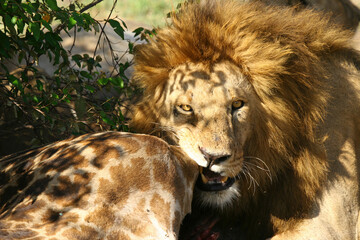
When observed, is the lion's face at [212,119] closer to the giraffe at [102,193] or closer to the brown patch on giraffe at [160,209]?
the giraffe at [102,193]

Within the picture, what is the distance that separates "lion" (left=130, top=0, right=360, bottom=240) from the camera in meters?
3.14

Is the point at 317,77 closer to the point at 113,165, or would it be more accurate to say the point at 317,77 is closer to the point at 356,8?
the point at 113,165

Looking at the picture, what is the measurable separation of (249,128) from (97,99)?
1.53m

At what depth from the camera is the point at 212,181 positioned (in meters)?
3.17


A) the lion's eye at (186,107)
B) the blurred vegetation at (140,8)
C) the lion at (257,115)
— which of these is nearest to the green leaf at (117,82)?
the lion at (257,115)

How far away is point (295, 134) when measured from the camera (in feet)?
11.0

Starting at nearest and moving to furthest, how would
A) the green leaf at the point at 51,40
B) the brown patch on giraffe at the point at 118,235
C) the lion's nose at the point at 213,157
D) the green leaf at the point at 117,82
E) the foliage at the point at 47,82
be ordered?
the brown patch on giraffe at the point at 118,235 < the lion's nose at the point at 213,157 < the foliage at the point at 47,82 < the green leaf at the point at 51,40 < the green leaf at the point at 117,82

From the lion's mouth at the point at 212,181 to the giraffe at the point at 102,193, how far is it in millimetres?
175

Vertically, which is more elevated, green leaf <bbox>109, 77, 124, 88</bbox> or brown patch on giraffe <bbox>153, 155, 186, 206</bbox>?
green leaf <bbox>109, 77, 124, 88</bbox>

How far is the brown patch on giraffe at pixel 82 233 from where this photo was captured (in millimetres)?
2596

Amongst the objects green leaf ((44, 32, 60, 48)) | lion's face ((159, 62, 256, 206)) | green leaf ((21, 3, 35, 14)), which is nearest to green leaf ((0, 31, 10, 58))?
green leaf ((44, 32, 60, 48))

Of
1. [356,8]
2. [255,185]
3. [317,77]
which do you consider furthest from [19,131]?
[356,8]

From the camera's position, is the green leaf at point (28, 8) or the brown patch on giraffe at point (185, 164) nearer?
the brown patch on giraffe at point (185, 164)

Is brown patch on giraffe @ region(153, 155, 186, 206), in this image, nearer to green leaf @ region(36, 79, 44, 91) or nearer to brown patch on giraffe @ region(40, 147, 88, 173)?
brown patch on giraffe @ region(40, 147, 88, 173)
